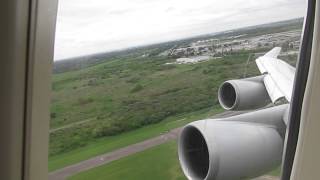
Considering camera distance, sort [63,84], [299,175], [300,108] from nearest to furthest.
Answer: [63,84], [299,175], [300,108]

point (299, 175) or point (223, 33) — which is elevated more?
point (223, 33)

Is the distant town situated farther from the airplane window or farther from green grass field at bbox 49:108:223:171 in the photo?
green grass field at bbox 49:108:223:171

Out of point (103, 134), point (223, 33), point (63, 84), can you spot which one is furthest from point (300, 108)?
point (63, 84)

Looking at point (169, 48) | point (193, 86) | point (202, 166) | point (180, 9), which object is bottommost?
point (202, 166)

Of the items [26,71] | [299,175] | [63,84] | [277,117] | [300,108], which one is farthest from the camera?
[277,117]

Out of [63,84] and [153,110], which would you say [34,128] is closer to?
[63,84]

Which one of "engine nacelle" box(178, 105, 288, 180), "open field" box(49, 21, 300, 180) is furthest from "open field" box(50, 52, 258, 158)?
"engine nacelle" box(178, 105, 288, 180)

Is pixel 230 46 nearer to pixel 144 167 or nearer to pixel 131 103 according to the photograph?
pixel 131 103
